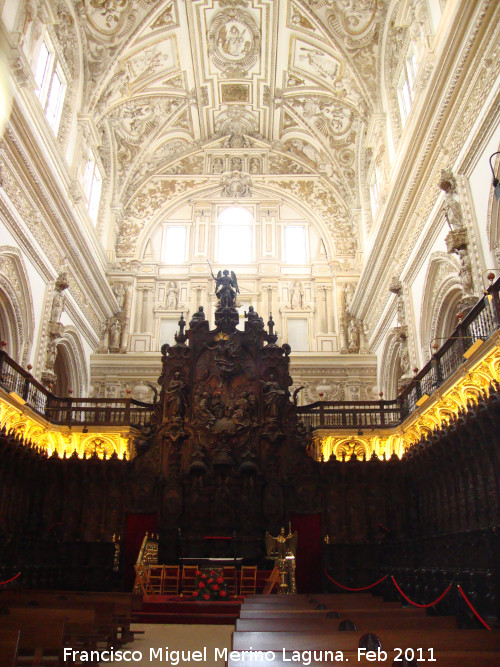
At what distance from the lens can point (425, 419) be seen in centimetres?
1425

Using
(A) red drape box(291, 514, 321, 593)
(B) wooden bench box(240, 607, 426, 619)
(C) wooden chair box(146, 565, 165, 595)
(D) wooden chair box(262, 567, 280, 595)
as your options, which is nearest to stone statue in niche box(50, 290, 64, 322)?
(C) wooden chair box(146, 565, 165, 595)

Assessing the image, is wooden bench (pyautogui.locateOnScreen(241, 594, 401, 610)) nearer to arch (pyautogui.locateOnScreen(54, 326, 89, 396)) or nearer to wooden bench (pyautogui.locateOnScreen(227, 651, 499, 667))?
wooden bench (pyautogui.locateOnScreen(227, 651, 499, 667))

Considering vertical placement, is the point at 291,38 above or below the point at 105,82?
above

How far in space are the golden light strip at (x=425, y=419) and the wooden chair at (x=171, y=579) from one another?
5220mm

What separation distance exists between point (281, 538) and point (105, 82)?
682 inches

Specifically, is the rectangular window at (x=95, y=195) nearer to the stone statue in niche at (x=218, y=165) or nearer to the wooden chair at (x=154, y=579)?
the stone statue in niche at (x=218, y=165)

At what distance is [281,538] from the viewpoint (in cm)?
1416

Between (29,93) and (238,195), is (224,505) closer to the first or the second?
(29,93)

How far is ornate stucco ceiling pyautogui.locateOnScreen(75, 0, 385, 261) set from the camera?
70.9ft

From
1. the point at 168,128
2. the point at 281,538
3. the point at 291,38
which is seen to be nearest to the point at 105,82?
the point at 168,128

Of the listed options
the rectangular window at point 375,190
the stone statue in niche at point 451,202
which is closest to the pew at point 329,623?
the stone statue in niche at point 451,202

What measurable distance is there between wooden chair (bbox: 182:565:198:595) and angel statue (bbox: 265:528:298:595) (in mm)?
2010

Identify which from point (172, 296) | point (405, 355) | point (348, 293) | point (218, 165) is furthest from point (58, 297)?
point (218, 165)

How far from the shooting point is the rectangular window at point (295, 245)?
27000 millimetres
